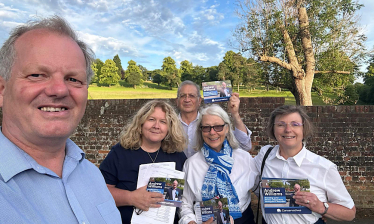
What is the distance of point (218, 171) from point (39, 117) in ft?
5.45

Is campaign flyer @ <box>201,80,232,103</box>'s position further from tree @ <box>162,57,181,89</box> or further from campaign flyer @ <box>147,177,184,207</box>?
tree @ <box>162,57,181,89</box>

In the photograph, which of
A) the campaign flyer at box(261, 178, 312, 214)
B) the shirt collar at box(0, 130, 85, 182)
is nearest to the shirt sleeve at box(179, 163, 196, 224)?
the campaign flyer at box(261, 178, 312, 214)

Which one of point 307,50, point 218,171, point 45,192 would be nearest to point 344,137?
point 218,171

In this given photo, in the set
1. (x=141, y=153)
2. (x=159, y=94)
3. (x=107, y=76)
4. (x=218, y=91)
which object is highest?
(x=107, y=76)

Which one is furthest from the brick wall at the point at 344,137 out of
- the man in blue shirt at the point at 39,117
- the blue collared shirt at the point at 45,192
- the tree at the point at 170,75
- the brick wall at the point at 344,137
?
the tree at the point at 170,75

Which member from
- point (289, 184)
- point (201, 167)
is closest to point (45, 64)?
point (201, 167)

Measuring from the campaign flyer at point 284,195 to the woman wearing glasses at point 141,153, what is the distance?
35.4 inches

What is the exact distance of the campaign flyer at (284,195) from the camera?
6.31 feet

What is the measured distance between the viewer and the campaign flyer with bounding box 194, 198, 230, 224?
1.98 m

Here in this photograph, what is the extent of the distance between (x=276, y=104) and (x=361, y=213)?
288 centimetres

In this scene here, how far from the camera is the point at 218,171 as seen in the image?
2219 millimetres

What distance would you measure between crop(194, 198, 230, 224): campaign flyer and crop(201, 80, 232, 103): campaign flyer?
1342 millimetres

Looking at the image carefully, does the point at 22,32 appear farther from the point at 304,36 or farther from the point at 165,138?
the point at 304,36

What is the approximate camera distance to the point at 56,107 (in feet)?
3.39
